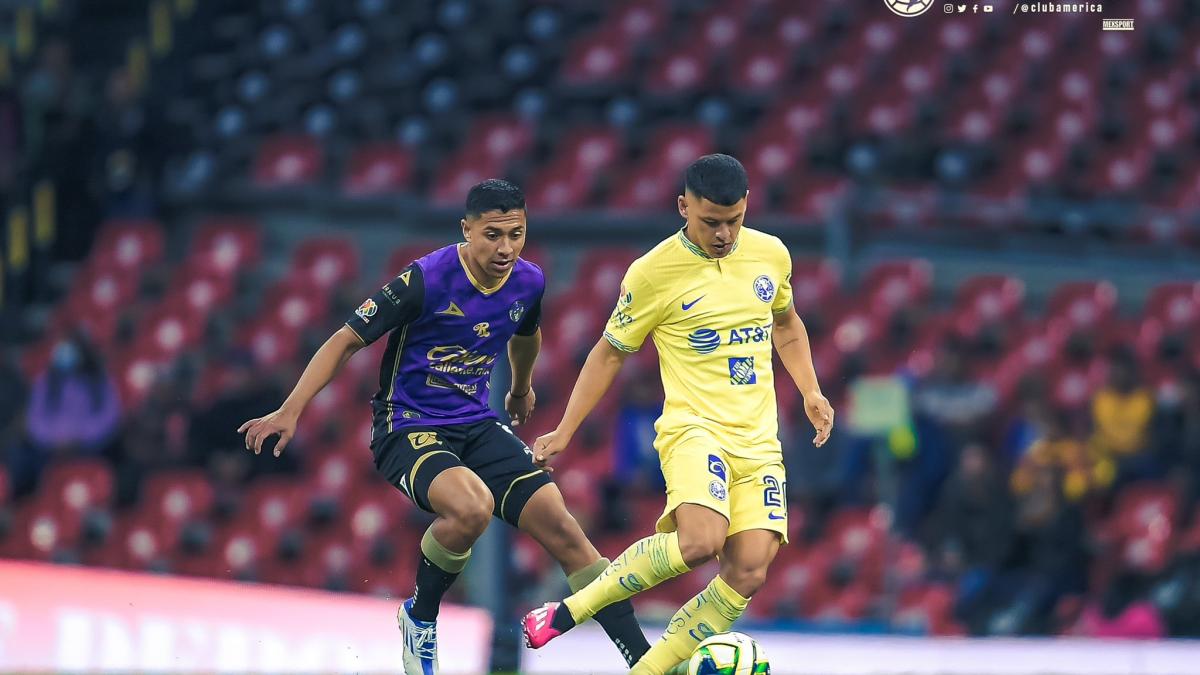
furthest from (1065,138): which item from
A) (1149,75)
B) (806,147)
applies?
(806,147)

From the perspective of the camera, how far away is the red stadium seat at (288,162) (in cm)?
1667

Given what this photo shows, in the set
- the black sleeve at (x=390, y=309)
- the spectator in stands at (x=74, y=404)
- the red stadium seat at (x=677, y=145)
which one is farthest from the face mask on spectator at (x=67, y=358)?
the black sleeve at (x=390, y=309)

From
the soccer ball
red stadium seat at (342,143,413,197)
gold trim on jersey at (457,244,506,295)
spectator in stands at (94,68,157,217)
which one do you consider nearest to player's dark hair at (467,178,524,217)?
gold trim on jersey at (457,244,506,295)

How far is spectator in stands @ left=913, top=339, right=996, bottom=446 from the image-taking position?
41.2 ft

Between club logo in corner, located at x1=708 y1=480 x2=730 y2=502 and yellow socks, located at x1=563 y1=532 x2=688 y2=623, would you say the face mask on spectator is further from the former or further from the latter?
club logo in corner, located at x1=708 y1=480 x2=730 y2=502

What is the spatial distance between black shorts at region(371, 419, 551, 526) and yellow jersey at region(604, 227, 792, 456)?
69 centimetres

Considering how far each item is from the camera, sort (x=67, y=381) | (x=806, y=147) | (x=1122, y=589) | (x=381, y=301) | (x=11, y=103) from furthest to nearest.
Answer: (x=11, y=103) < (x=806, y=147) < (x=67, y=381) < (x=1122, y=589) < (x=381, y=301)

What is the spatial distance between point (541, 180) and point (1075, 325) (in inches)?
199

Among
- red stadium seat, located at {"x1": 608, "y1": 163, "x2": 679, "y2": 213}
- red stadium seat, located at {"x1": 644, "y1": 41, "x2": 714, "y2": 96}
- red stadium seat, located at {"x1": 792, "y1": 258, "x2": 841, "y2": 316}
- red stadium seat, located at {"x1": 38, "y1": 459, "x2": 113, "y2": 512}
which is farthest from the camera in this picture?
red stadium seat, located at {"x1": 644, "y1": 41, "x2": 714, "y2": 96}

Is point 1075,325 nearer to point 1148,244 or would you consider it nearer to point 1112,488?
point 1148,244

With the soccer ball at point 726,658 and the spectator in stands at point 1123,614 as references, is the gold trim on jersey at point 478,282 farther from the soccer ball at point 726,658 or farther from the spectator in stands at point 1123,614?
the spectator in stands at point 1123,614

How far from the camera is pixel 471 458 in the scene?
7109mm

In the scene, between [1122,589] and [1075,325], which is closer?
[1122,589]

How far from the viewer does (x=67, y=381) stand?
1396cm
